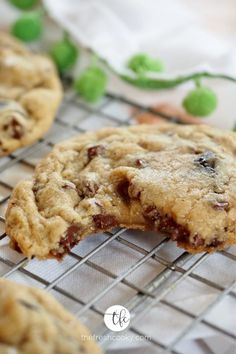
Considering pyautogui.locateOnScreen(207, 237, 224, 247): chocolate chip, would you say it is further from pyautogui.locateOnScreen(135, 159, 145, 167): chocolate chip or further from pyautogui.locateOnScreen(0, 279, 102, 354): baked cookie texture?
pyautogui.locateOnScreen(0, 279, 102, 354): baked cookie texture

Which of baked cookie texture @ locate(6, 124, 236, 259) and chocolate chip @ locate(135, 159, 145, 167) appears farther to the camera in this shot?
chocolate chip @ locate(135, 159, 145, 167)

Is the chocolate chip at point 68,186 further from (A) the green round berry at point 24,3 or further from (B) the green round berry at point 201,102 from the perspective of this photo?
(A) the green round berry at point 24,3

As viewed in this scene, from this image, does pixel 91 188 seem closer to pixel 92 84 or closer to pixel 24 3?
pixel 92 84

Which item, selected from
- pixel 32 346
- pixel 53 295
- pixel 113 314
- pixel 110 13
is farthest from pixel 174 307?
pixel 110 13

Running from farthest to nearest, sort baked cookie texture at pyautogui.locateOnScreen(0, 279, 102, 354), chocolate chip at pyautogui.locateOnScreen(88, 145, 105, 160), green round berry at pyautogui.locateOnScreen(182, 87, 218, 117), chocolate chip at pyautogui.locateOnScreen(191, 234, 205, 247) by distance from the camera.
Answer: green round berry at pyautogui.locateOnScreen(182, 87, 218, 117) < chocolate chip at pyautogui.locateOnScreen(88, 145, 105, 160) < chocolate chip at pyautogui.locateOnScreen(191, 234, 205, 247) < baked cookie texture at pyautogui.locateOnScreen(0, 279, 102, 354)

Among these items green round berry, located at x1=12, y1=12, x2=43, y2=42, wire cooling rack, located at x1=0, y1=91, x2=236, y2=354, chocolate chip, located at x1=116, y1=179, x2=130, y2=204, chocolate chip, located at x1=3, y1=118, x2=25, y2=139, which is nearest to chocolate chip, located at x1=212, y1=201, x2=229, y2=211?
wire cooling rack, located at x1=0, y1=91, x2=236, y2=354

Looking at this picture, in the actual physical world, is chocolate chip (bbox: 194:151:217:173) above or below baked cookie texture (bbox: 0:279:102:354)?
above

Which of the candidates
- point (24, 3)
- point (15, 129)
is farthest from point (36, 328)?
point (24, 3)
